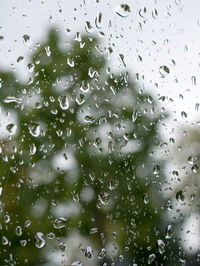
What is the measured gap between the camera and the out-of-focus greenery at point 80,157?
0.89 m

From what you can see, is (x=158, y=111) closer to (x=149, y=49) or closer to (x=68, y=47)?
(x=149, y=49)

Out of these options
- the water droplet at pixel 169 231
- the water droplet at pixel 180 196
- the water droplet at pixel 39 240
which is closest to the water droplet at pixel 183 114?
the water droplet at pixel 180 196

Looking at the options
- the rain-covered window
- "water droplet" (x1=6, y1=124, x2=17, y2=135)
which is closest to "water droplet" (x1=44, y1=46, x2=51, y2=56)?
the rain-covered window

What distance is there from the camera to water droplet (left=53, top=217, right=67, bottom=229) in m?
0.92

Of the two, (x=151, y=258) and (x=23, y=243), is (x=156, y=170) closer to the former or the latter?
A: (x=151, y=258)

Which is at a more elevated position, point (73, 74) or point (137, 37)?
point (137, 37)

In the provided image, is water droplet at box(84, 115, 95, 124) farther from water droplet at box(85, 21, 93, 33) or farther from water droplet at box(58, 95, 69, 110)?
water droplet at box(85, 21, 93, 33)

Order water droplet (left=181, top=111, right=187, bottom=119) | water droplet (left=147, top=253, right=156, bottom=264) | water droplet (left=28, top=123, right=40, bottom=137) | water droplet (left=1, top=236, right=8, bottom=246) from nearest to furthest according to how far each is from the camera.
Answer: water droplet (left=1, top=236, right=8, bottom=246)
water droplet (left=28, top=123, right=40, bottom=137)
water droplet (left=147, top=253, right=156, bottom=264)
water droplet (left=181, top=111, right=187, bottom=119)

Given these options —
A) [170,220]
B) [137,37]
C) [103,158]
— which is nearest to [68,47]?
[137,37]

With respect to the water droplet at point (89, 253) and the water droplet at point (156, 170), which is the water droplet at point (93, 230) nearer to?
the water droplet at point (89, 253)

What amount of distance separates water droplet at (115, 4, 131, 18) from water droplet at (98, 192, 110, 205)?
0.52 meters

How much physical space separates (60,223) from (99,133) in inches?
10.5

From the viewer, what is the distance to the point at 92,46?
1.08 meters

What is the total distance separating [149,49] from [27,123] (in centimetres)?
44
